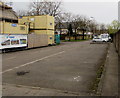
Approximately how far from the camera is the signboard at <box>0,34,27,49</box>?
1781 centimetres

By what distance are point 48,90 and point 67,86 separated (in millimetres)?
815

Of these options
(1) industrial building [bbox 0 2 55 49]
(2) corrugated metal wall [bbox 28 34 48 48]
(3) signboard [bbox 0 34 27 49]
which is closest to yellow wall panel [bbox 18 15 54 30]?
(1) industrial building [bbox 0 2 55 49]

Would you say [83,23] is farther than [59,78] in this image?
Yes

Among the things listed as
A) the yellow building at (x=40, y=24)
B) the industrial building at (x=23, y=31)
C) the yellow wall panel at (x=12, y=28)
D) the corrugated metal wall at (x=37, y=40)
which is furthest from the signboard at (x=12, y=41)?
the yellow building at (x=40, y=24)

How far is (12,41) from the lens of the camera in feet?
63.2

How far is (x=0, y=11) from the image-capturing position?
24.3m

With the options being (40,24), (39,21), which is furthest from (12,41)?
(39,21)

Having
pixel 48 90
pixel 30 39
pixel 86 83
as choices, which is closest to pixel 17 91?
pixel 48 90

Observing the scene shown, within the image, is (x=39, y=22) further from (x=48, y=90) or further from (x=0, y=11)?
(x=48, y=90)

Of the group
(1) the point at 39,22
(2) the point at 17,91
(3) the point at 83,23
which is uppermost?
(3) the point at 83,23

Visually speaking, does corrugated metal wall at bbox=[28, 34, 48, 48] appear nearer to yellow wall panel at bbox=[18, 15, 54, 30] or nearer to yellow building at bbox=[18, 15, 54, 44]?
yellow building at bbox=[18, 15, 54, 44]

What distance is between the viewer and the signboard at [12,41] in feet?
58.4

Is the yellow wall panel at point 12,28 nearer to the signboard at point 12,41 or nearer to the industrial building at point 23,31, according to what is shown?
the industrial building at point 23,31

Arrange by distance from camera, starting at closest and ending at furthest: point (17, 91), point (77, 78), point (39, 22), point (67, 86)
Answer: point (17, 91) → point (67, 86) → point (77, 78) → point (39, 22)
